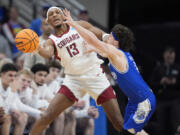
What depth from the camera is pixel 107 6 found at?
42.7 ft

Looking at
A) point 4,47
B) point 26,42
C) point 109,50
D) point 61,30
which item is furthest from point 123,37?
point 4,47

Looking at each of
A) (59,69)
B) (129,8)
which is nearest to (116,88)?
(59,69)

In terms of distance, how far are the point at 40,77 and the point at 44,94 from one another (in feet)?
1.11

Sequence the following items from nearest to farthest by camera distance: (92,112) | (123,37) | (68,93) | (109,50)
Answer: (109,50)
(123,37)
(68,93)
(92,112)

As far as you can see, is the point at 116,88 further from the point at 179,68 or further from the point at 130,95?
the point at 130,95

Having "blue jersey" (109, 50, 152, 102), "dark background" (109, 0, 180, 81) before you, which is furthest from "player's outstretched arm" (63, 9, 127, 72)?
"dark background" (109, 0, 180, 81)

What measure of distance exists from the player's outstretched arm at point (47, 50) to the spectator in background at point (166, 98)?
3.97 m

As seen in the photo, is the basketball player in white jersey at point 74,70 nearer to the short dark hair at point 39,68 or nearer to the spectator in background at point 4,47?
the short dark hair at point 39,68

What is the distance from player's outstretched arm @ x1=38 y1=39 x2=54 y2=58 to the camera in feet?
22.3

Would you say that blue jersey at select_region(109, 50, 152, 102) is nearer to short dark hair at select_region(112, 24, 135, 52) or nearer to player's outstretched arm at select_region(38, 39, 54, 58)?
short dark hair at select_region(112, 24, 135, 52)

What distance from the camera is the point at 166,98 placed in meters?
10.3

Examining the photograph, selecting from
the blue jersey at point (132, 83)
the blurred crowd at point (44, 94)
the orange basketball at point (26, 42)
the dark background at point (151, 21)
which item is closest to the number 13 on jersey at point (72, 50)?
the orange basketball at point (26, 42)

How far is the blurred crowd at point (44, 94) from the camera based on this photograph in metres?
7.89

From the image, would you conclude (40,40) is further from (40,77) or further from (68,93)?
(68,93)
